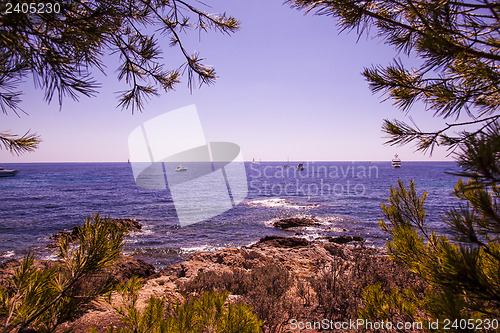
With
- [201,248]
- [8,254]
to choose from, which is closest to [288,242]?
[201,248]

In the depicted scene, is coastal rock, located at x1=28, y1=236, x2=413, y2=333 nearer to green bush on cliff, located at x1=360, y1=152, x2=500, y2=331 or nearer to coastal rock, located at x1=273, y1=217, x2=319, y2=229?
green bush on cliff, located at x1=360, y1=152, x2=500, y2=331

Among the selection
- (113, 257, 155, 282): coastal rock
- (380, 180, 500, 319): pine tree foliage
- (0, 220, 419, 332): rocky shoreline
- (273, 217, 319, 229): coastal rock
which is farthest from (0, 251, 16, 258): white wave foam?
(380, 180, 500, 319): pine tree foliage

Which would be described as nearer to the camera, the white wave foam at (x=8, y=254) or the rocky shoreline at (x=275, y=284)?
the rocky shoreline at (x=275, y=284)

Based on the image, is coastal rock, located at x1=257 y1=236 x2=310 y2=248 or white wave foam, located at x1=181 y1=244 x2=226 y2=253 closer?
coastal rock, located at x1=257 y1=236 x2=310 y2=248

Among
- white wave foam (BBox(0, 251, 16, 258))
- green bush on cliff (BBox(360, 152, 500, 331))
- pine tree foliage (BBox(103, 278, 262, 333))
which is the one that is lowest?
white wave foam (BBox(0, 251, 16, 258))

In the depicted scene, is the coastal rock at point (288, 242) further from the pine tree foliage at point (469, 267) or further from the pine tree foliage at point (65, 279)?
the pine tree foliage at point (65, 279)

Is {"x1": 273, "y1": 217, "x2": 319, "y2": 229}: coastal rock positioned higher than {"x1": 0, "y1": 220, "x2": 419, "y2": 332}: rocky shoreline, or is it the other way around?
{"x1": 0, "y1": 220, "x2": 419, "y2": 332}: rocky shoreline

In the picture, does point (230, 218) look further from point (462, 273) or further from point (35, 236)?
point (462, 273)

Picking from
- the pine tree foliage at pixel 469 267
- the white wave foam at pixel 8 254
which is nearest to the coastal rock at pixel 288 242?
the pine tree foliage at pixel 469 267

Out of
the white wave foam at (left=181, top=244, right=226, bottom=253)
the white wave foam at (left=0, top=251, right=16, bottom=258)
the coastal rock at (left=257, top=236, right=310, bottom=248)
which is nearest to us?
the coastal rock at (left=257, top=236, right=310, bottom=248)

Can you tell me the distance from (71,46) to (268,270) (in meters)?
5.89

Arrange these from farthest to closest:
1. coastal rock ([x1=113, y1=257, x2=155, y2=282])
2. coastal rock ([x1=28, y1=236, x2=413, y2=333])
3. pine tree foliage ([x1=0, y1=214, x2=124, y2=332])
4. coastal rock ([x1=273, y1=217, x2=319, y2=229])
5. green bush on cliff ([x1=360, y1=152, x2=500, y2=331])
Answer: coastal rock ([x1=273, y1=217, x2=319, y2=229]) → coastal rock ([x1=113, y1=257, x2=155, y2=282]) → coastal rock ([x1=28, y1=236, x2=413, y2=333]) → pine tree foliage ([x1=0, y1=214, x2=124, y2=332]) → green bush on cliff ([x1=360, y1=152, x2=500, y2=331])

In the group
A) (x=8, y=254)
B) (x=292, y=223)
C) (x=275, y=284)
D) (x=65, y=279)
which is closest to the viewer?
(x=65, y=279)

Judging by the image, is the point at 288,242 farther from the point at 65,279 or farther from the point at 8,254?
the point at 8,254
